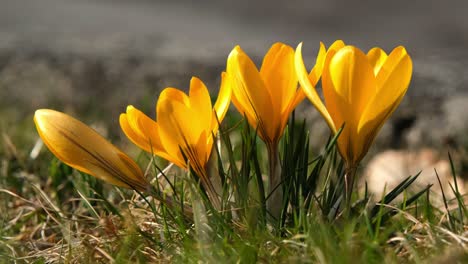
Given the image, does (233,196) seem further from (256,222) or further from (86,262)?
(86,262)

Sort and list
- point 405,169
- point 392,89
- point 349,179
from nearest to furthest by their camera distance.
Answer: point 392,89 → point 349,179 → point 405,169

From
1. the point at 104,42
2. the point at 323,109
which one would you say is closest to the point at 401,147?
the point at 104,42

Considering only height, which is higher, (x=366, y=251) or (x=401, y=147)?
(x=366, y=251)

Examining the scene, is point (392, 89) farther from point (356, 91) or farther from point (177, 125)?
point (177, 125)

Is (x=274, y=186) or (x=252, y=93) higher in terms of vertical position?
(x=252, y=93)

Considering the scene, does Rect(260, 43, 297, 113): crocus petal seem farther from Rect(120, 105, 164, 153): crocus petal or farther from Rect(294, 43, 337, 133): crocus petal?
Rect(120, 105, 164, 153): crocus petal

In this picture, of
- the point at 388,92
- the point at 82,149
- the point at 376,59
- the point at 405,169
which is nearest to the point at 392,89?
the point at 388,92

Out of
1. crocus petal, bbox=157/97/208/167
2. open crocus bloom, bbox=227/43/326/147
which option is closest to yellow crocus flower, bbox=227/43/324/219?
open crocus bloom, bbox=227/43/326/147
